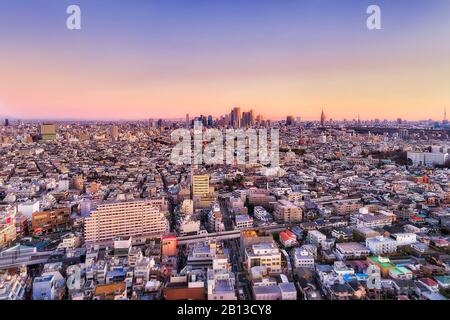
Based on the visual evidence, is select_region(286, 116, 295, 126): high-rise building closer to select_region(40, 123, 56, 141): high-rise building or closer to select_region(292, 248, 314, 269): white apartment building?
select_region(40, 123, 56, 141): high-rise building

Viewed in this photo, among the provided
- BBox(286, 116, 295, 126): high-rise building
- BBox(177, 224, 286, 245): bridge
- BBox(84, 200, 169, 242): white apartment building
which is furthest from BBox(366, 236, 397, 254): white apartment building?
BBox(286, 116, 295, 126): high-rise building

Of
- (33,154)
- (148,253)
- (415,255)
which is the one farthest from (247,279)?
(33,154)

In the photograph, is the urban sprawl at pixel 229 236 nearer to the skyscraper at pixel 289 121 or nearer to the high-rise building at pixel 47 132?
the high-rise building at pixel 47 132

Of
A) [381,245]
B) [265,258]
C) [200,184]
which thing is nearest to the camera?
[265,258]

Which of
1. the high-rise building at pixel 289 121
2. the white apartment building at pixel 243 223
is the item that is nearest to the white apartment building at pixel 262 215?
the white apartment building at pixel 243 223

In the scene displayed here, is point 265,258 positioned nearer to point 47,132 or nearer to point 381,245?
point 381,245

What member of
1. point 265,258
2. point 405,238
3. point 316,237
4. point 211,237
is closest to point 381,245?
point 405,238

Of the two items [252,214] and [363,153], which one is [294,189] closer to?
[252,214]
